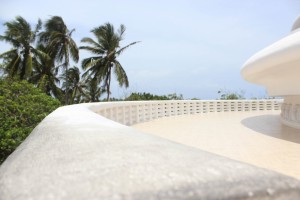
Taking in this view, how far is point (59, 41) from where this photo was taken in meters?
27.6

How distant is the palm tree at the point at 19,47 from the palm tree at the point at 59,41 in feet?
3.93

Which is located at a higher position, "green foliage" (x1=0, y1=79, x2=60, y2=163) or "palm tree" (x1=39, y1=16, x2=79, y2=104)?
"palm tree" (x1=39, y1=16, x2=79, y2=104)

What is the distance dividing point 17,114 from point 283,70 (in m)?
7.07

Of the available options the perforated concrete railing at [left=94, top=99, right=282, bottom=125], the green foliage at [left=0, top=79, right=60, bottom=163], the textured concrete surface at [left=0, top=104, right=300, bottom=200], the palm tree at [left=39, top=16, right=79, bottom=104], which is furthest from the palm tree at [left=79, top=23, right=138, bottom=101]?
the textured concrete surface at [left=0, top=104, right=300, bottom=200]

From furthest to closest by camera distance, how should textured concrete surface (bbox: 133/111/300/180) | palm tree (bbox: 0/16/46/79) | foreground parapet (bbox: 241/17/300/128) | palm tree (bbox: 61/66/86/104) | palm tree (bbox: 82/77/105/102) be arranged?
palm tree (bbox: 61/66/86/104), palm tree (bbox: 82/77/105/102), palm tree (bbox: 0/16/46/79), foreground parapet (bbox: 241/17/300/128), textured concrete surface (bbox: 133/111/300/180)

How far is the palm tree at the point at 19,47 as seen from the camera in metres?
26.2

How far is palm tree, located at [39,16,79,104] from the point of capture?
2762 cm

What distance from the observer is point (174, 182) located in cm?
70

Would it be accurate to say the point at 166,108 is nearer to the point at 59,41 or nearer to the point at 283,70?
Result: the point at 283,70

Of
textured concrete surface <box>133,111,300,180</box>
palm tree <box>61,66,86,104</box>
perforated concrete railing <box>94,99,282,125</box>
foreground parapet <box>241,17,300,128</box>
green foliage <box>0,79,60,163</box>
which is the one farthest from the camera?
palm tree <box>61,66,86,104</box>

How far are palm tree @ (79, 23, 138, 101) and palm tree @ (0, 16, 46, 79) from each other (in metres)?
4.13

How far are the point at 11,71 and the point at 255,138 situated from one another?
22.8m

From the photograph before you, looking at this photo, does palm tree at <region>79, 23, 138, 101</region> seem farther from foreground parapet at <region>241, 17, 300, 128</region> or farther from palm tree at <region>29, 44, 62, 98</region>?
foreground parapet at <region>241, 17, 300, 128</region>

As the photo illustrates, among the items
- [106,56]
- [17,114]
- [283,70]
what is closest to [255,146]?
[283,70]
